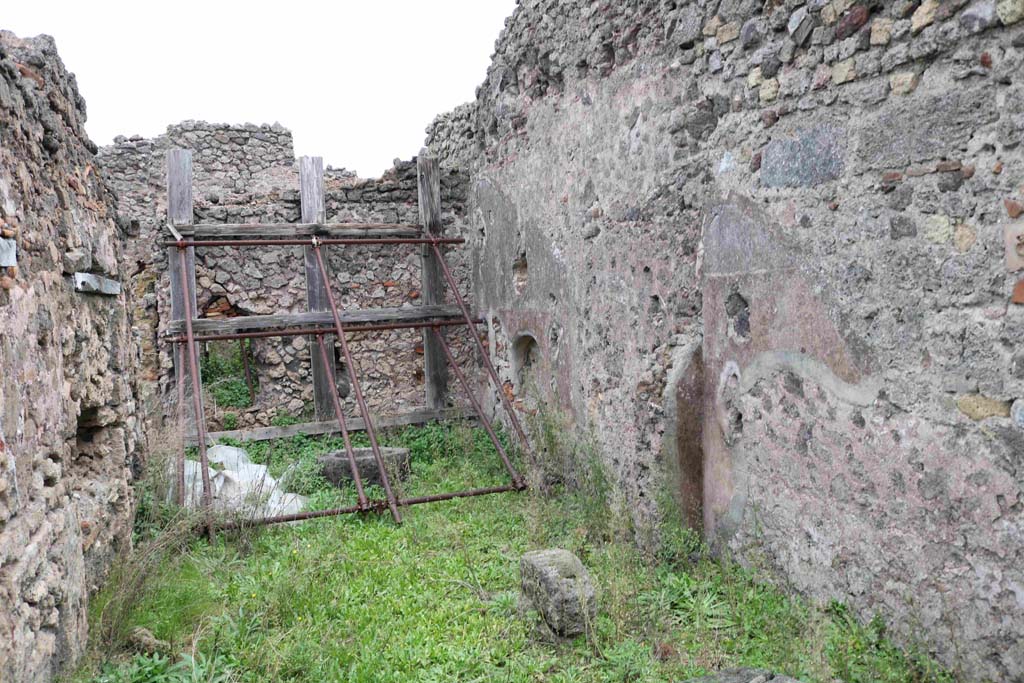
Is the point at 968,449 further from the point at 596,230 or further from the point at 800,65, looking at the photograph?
the point at 596,230

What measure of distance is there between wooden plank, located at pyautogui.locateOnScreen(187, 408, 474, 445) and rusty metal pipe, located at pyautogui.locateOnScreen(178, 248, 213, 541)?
71cm

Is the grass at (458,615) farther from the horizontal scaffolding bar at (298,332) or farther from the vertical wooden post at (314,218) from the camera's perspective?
the vertical wooden post at (314,218)

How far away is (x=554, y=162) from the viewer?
5.73 meters

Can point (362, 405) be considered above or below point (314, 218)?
below

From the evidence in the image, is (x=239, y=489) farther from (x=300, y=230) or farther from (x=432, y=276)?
(x=432, y=276)

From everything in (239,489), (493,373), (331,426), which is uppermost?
(493,373)

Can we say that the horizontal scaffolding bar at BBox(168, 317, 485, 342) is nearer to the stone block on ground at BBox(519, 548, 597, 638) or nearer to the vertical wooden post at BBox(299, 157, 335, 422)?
the vertical wooden post at BBox(299, 157, 335, 422)

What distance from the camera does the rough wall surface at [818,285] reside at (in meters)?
2.69

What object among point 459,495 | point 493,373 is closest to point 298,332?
point 493,373

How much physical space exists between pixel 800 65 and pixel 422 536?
3536 mm

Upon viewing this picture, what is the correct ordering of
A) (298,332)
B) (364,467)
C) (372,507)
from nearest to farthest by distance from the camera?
(372,507) → (364,467) → (298,332)

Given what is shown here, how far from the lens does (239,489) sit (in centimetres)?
561

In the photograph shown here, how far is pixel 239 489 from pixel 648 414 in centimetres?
307

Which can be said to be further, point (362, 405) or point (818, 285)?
point (362, 405)
